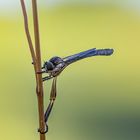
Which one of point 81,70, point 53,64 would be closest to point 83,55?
point 53,64

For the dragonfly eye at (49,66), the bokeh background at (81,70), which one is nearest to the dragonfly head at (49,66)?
the dragonfly eye at (49,66)

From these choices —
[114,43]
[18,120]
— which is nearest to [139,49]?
[114,43]

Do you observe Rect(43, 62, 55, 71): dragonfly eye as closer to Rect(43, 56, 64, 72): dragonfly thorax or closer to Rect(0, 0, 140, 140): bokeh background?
Rect(43, 56, 64, 72): dragonfly thorax

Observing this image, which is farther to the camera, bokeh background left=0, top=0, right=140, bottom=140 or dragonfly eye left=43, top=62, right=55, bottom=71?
bokeh background left=0, top=0, right=140, bottom=140

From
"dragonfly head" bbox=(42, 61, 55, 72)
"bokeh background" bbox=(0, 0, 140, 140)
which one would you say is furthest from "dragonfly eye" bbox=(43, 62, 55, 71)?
"bokeh background" bbox=(0, 0, 140, 140)

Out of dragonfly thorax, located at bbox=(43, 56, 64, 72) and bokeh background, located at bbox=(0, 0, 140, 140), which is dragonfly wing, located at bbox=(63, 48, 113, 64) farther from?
bokeh background, located at bbox=(0, 0, 140, 140)

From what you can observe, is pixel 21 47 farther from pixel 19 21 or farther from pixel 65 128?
pixel 65 128

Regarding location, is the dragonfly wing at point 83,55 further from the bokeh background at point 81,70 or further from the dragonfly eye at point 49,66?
the bokeh background at point 81,70

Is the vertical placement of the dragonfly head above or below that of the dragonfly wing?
below

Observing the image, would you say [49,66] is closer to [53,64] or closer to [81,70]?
[53,64]
